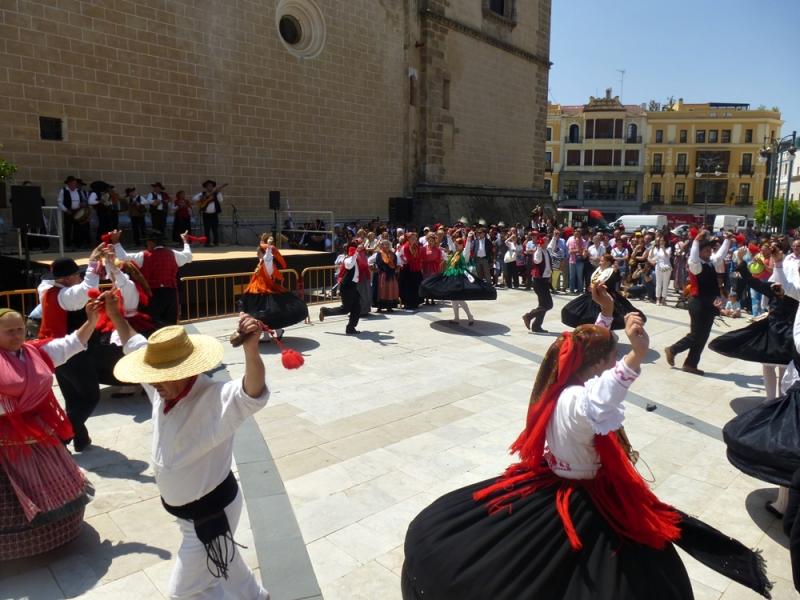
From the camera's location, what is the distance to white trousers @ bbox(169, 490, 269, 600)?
305 cm

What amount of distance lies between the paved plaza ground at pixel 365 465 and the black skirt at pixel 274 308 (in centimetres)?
50

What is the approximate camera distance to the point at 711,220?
57688 mm

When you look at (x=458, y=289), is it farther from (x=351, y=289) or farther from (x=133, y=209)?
(x=133, y=209)

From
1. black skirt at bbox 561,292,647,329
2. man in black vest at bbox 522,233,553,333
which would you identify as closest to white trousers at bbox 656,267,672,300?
man in black vest at bbox 522,233,553,333

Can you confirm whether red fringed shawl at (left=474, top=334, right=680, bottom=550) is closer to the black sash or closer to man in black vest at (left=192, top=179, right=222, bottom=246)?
the black sash

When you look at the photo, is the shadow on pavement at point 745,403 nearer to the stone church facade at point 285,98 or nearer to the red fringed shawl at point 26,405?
the red fringed shawl at point 26,405

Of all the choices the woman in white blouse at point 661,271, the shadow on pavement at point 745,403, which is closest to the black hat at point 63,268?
the shadow on pavement at point 745,403

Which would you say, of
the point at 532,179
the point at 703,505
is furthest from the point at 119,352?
the point at 532,179

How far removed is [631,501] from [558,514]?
33 cm

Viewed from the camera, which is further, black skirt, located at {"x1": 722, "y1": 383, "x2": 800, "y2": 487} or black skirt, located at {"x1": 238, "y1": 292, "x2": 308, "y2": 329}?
black skirt, located at {"x1": 238, "y1": 292, "x2": 308, "y2": 329}

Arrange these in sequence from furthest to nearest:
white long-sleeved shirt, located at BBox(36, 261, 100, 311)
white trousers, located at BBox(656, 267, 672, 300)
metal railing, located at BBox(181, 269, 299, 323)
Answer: white trousers, located at BBox(656, 267, 672, 300) → metal railing, located at BBox(181, 269, 299, 323) → white long-sleeved shirt, located at BBox(36, 261, 100, 311)

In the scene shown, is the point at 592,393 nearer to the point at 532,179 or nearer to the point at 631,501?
the point at 631,501

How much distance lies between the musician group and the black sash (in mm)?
11629

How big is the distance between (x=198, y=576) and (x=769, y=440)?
11.9 feet
